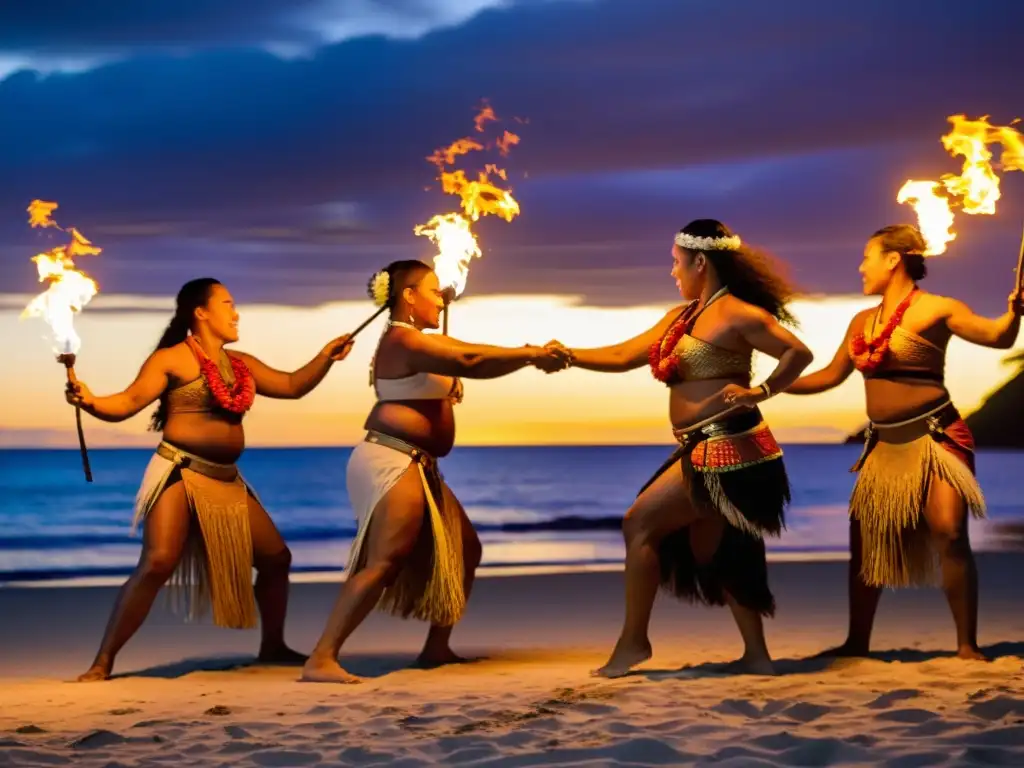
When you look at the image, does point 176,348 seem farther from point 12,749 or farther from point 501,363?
point 12,749

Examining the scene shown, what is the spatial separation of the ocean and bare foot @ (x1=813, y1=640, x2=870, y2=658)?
508 centimetres

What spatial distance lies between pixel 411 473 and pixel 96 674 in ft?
4.57

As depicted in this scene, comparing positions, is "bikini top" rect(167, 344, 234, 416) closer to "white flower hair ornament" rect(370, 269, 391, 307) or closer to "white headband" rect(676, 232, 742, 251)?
"white flower hair ornament" rect(370, 269, 391, 307)

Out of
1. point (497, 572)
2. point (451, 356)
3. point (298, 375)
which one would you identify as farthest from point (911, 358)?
point (497, 572)

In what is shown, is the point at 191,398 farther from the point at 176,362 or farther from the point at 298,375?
the point at 298,375

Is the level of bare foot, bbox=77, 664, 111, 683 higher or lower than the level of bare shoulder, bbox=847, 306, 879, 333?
lower

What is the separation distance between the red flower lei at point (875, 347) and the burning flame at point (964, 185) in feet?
1.05

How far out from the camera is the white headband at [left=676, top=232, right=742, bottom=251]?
587 cm

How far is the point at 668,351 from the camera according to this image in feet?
19.0

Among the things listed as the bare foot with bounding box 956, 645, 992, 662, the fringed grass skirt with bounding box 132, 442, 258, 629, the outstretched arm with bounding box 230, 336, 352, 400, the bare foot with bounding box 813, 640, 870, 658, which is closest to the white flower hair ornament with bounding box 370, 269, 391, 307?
the outstretched arm with bounding box 230, 336, 352, 400

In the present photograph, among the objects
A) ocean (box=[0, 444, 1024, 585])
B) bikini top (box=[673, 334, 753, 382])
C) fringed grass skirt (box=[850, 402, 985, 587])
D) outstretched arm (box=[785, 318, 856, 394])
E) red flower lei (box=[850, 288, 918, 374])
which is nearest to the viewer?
bikini top (box=[673, 334, 753, 382])

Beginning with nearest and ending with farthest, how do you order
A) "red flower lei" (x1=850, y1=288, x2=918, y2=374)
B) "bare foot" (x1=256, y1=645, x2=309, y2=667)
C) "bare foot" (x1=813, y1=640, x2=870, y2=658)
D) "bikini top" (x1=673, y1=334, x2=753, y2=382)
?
"bikini top" (x1=673, y1=334, x2=753, y2=382), "red flower lei" (x1=850, y1=288, x2=918, y2=374), "bare foot" (x1=813, y1=640, x2=870, y2=658), "bare foot" (x1=256, y1=645, x2=309, y2=667)

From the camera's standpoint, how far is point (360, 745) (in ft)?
15.3

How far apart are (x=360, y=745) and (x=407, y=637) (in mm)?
2788
